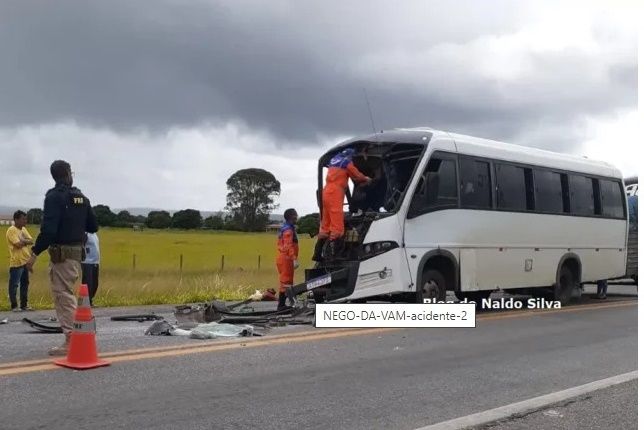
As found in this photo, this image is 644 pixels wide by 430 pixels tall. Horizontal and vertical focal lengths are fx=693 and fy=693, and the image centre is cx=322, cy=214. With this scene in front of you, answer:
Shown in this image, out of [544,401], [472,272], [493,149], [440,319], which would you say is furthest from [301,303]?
[544,401]

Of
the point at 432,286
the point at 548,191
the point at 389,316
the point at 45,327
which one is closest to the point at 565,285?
the point at 548,191

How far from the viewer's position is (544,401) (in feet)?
18.7

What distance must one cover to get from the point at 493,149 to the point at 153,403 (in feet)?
28.3

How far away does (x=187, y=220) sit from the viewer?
79.6m

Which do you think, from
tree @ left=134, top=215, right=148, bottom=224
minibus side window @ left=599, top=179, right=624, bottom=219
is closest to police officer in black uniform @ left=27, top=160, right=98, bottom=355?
minibus side window @ left=599, top=179, right=624, bottom=219

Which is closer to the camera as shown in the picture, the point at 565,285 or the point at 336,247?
the point at 336,247

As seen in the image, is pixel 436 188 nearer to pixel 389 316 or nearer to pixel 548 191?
pixel 389 316

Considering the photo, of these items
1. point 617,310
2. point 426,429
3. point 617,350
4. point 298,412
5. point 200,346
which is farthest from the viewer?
point 617,310

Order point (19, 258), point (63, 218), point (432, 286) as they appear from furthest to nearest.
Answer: point (19, 258) < point (432, 286) < point (63, 218)

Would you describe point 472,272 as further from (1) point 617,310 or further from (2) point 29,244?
(2) point 29,244

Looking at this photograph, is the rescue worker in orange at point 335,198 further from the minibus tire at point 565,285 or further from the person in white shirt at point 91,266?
the minibus tire at point 565,285

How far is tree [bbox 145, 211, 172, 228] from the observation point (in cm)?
7956

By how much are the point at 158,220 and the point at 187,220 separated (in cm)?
342

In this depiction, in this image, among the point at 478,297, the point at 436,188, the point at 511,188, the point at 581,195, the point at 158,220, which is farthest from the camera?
the point at 158,220
